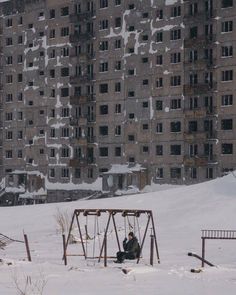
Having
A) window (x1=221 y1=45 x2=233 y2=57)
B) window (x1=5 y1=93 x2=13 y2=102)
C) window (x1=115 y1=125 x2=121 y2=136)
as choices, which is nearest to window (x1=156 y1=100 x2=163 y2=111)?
window (x1=115 y1=125 x2=121 y2=136)

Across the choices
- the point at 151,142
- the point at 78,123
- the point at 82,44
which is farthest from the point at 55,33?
the point at 151,142

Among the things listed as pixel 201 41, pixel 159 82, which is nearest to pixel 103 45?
pixel 159 82

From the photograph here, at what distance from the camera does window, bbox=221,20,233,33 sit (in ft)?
194

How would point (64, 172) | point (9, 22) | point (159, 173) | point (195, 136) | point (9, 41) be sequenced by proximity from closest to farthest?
point (195, 136) < point (159, 173) < point (64, 172) < point (9, 41) < point (9, 22)

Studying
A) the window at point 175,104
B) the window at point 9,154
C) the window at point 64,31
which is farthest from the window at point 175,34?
the window at point 9,154

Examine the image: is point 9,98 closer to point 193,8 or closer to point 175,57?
point 175,57

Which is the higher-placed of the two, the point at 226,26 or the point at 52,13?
the point at 52,13

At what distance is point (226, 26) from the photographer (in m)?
59.3

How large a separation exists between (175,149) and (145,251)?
3747cm

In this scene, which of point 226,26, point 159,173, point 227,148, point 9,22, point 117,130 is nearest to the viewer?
point 227,148

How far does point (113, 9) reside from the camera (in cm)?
6712

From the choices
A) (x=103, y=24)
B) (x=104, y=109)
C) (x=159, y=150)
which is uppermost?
(x=103, y=24)

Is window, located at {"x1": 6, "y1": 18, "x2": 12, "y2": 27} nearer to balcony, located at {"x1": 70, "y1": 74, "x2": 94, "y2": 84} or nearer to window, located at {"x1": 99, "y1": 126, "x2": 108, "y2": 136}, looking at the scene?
balcony, located at {"x1": 70, "y1": 74, "x2": 94, "y2": 84}

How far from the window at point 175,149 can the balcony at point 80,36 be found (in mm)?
16680
